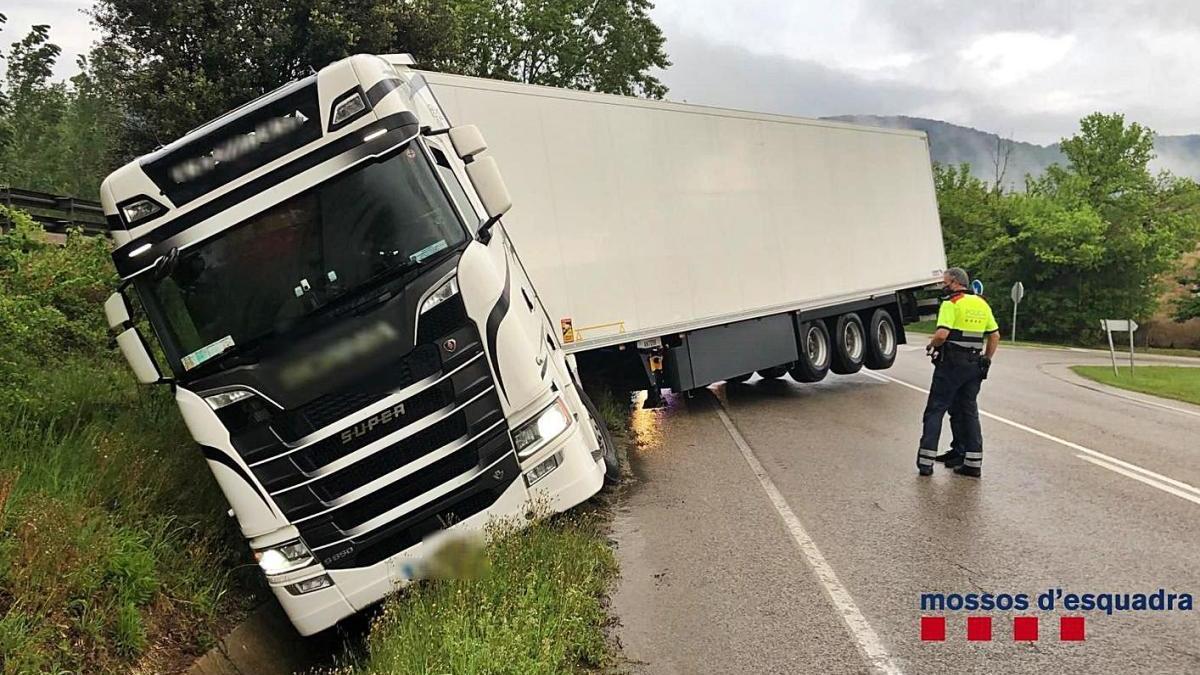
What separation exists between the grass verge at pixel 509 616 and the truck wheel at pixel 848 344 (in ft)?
30.3

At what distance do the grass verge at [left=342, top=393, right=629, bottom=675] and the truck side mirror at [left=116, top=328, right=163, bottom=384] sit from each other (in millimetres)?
1978

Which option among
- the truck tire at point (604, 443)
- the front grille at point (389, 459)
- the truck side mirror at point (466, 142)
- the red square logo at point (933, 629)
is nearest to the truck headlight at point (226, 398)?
the front grille at point (389, 459)

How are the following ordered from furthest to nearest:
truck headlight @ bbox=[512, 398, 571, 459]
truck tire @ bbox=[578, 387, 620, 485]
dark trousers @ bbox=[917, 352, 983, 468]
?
dark trousers @ bbox=[917, 352, 983, 468] < truck tire @ bbox=[578, 387, 620, 485] < truck headlight @ bbox=[512, 398, 571, 459]

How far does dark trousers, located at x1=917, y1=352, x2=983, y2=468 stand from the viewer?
7.62 meters

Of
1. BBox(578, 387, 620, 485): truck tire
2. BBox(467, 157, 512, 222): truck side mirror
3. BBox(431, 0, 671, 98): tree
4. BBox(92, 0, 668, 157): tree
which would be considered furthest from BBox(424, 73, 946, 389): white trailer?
BBox(431, 0, 671, 98): tree

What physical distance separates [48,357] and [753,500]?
21.2 feet

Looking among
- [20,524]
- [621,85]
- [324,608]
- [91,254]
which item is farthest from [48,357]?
[621,85]

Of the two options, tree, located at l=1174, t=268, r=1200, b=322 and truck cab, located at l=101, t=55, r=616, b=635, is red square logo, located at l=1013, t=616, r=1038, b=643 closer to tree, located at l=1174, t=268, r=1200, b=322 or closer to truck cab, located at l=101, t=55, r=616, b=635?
truck cab, located at l=101, t=55, r=616, b=635

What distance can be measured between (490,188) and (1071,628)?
Result: 4232 mm

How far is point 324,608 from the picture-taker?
189 inches

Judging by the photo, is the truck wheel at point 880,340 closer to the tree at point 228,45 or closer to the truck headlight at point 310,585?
the tree at point 228,45

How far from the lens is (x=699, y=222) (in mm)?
10781

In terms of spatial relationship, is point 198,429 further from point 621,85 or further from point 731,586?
point 621,85

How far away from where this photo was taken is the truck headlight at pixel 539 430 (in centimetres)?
504
